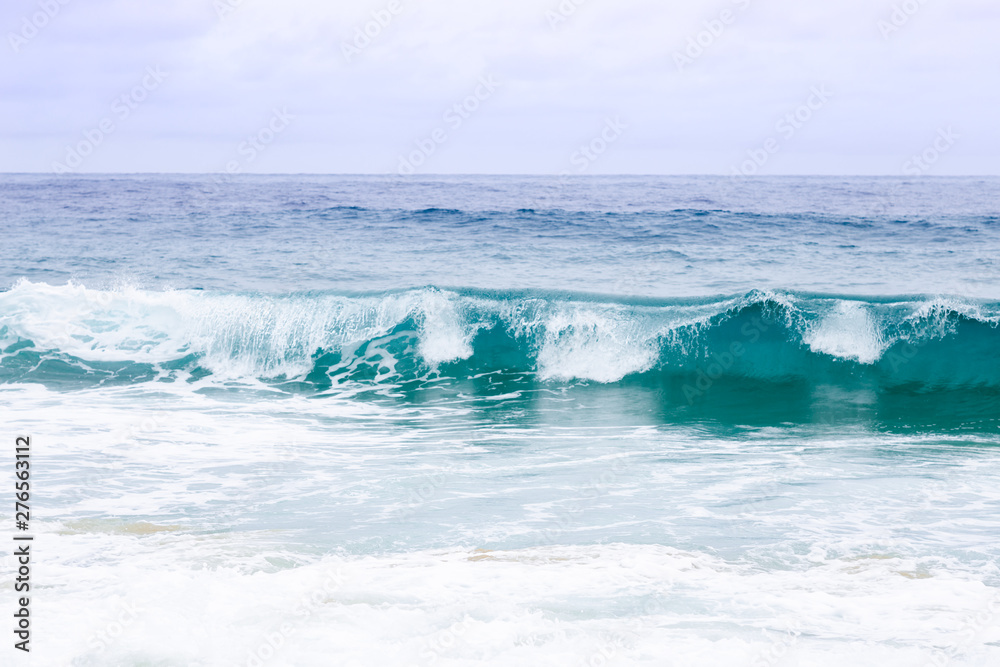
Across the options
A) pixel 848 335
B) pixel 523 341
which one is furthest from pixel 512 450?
pixel 848 335

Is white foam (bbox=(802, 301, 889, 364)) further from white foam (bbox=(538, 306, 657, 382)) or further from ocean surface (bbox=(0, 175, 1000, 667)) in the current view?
white foam (bbox=(538, 306, 657, 382))

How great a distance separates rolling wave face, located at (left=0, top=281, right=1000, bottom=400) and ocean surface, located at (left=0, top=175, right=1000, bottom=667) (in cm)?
6

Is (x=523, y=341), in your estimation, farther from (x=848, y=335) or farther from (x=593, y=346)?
(x=848, y=335)

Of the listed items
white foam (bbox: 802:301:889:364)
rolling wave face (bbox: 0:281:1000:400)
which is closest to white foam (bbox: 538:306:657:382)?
rolling wave face (bbox: 0:281:1000:400)

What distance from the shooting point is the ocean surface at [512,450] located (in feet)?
14.9

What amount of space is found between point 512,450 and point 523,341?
16.5ft

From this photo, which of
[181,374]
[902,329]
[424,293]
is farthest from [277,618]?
[902,329]

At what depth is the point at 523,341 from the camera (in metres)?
13.8

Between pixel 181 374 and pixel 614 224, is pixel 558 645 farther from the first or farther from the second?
pixel 614 224

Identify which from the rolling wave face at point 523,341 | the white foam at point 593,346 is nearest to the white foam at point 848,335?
the rolling wave face at point 523,341

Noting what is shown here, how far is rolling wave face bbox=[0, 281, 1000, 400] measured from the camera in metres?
12.8

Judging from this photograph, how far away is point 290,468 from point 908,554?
5.70 metres

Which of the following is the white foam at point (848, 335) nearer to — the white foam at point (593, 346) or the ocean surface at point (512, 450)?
the ocean surface at point (512, 450)

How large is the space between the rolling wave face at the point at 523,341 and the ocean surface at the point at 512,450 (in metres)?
0.06
